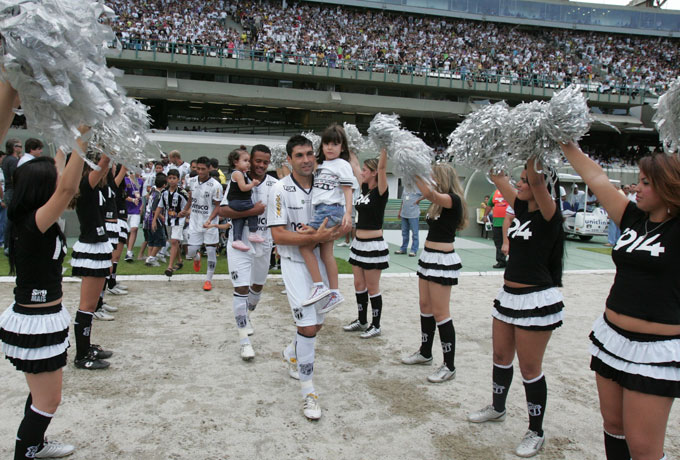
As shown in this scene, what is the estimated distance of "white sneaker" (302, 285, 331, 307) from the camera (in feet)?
11.8

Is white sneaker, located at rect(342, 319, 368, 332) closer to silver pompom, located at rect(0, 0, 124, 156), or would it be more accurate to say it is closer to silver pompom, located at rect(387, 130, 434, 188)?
silver pompom, located at rect(387, 130, 434, 188)

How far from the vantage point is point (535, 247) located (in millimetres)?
3246

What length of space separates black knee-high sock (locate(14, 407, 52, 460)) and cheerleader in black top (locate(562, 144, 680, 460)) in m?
3.03

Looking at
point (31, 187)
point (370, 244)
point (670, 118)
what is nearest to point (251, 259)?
point (370, 244)

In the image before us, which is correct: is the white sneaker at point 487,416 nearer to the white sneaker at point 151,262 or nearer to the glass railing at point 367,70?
the white sneaker at point 151,262

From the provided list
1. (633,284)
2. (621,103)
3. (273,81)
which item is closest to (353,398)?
(633,284)

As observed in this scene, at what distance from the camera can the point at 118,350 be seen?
4.83 metres

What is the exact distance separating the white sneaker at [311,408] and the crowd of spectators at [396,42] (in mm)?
30036

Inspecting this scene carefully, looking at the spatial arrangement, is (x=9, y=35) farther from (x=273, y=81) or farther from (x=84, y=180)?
(x=273, y=81)

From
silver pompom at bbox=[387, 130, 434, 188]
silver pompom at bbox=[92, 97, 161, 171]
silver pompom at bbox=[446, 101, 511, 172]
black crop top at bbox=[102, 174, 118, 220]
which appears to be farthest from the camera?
black crop top at bbox=[102, 174, 118, 220]

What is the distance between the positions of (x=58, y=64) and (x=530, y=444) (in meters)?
3.42

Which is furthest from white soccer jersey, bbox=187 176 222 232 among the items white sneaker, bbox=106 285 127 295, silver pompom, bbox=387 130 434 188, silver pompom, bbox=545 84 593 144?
silver pompom, bbox=545 84 593 144

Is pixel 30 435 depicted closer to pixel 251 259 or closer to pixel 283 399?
pixel 283 399

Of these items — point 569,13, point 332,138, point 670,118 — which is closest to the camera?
point 670,118
